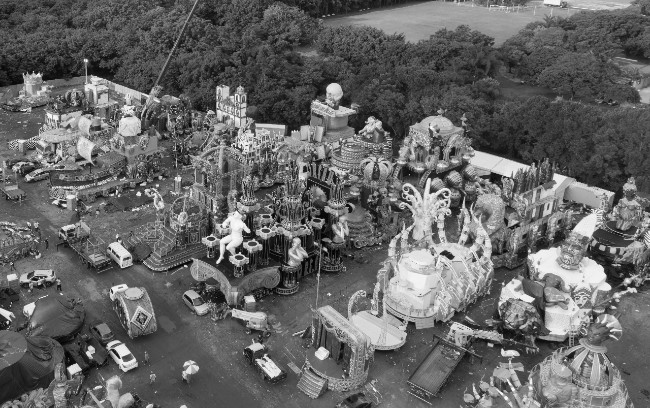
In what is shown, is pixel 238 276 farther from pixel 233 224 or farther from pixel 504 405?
pixel 504 405

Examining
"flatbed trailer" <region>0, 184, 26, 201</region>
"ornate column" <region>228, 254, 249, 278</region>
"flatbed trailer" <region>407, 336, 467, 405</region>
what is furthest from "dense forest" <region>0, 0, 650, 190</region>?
"ornate column" <region>228, 254, 249, 278</region>

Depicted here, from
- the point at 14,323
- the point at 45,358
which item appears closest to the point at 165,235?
the point at 14,323

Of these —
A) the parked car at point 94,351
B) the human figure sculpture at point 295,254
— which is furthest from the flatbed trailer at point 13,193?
the human figure sculpture at point 295,254

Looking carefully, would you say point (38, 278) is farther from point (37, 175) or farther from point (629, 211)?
point (629, 211)

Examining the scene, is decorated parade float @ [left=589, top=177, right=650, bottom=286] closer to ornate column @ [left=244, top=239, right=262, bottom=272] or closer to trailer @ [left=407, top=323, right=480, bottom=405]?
trailer @ [left=407, top=323, right=480, bottom=405]

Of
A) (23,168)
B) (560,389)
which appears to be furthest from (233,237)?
(23,168)
